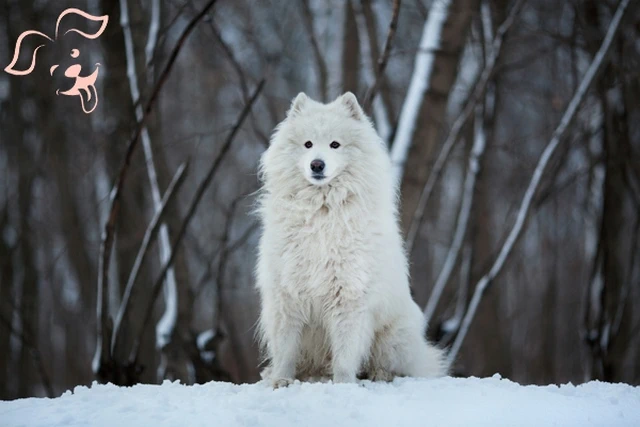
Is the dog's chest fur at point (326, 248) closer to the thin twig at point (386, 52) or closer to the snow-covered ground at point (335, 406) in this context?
the snow-covered ground at point (335, 406)

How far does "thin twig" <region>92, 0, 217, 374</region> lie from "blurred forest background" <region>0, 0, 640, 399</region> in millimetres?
20

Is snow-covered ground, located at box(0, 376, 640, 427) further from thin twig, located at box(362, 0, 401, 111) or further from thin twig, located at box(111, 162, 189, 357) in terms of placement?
thin twig, located at box(362, 0, 401, 111)

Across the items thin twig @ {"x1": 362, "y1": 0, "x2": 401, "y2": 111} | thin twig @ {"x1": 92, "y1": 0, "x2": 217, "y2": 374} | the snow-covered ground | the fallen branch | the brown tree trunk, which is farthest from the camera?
the brown tree trunk

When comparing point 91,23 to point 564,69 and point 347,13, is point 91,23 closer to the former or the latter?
point 347,13

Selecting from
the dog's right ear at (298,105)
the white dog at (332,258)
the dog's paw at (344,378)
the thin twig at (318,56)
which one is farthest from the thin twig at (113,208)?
the thin twig at (318,56)

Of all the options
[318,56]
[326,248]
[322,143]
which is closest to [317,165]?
[322,143]

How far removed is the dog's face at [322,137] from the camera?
500 cm

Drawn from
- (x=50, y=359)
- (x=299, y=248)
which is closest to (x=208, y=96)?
(x=50, y=359)

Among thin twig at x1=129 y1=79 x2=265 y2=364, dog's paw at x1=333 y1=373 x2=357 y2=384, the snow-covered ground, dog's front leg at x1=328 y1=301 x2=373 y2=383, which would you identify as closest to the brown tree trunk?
thin twig at x1=129 y1=79 x2=265 y2=364

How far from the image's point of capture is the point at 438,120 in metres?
8.34

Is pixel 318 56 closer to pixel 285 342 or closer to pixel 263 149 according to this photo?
pixel 263 149

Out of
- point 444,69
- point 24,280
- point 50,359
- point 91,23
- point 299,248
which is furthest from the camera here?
point 50,359

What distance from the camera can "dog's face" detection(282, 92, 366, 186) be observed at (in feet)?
16.4

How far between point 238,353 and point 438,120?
196 inches
